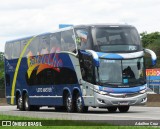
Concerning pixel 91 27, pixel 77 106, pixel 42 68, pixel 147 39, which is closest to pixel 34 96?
pixel 42 68

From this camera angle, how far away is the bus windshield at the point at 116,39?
29.1m

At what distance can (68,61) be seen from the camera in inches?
1217

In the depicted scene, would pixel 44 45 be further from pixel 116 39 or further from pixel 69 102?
pixel 116 39

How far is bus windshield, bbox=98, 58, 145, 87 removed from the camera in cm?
2912

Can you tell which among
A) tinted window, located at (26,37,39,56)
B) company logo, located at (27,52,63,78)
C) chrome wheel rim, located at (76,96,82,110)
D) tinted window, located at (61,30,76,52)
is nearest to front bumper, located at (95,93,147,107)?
chrome wheel rim, located at (76,96,82,110)

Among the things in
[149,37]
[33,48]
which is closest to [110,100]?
[33,48]

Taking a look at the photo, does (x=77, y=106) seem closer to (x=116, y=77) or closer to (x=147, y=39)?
(x=116, y=77)

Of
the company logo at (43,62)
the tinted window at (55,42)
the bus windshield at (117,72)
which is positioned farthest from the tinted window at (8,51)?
the bus windshield at (117,72)

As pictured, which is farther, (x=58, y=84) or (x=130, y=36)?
(x=58, y=84)

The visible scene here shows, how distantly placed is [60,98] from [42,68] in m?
2.48

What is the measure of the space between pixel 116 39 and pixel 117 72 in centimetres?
141

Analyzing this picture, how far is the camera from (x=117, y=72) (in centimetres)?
2919

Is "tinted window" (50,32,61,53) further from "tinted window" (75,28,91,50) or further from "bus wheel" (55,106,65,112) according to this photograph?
"bus wheel" (55,106,65,112)

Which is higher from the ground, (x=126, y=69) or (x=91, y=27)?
(x=91, y=27)
